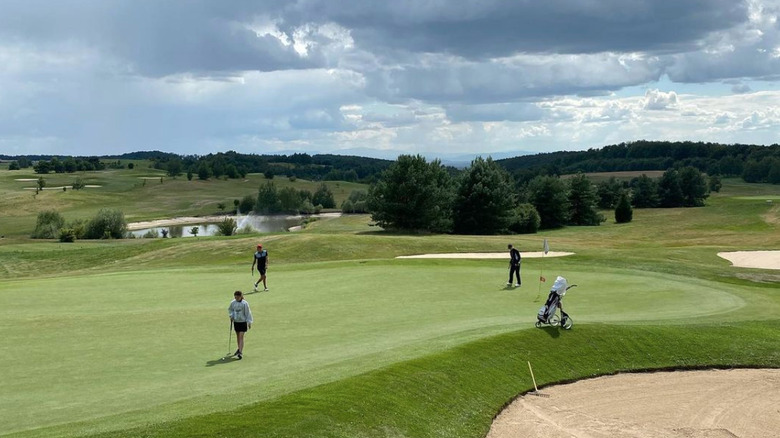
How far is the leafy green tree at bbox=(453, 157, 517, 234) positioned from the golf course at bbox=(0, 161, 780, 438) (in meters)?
44.4

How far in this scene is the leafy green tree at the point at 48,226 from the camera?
320 feet

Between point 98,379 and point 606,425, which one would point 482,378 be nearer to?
point 606,425

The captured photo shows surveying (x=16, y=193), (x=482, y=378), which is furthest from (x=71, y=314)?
(x=16, y=193)

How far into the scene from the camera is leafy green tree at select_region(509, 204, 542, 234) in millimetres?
97938

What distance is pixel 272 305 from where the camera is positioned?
87.8 feet

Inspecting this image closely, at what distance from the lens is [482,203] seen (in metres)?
88.4

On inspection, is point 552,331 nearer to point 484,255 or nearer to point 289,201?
point 484,255

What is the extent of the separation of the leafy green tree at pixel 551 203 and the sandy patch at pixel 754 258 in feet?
186

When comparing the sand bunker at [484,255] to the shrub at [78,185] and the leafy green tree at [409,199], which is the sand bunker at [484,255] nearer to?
the leafy green tree at [409,199]

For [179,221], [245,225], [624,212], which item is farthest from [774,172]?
[179,221]

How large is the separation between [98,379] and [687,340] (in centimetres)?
1709

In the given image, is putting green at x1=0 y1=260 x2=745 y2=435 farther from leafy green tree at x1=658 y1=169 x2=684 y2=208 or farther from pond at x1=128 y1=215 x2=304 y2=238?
leafy green tree at x1=658 y1=169 x2=684 y2=208

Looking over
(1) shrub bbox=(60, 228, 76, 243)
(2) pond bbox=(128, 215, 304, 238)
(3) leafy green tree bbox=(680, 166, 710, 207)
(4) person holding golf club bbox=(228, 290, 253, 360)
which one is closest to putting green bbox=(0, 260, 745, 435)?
(4) person holding golf club bbox=(228, 290, 253, 360)

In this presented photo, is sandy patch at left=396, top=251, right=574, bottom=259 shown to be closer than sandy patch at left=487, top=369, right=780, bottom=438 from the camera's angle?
No
